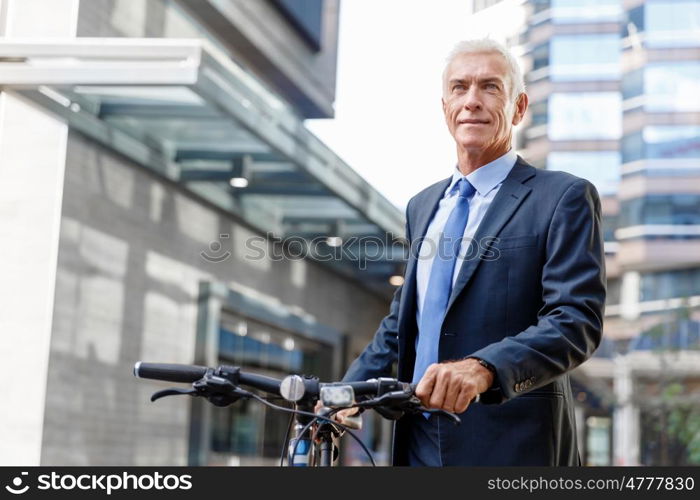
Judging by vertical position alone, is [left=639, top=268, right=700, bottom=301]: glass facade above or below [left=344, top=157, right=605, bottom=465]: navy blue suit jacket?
above

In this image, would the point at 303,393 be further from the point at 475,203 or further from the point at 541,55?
the point at 541,55

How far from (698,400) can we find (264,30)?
10.3 meters

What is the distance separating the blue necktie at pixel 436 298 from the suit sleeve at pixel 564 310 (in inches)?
9.3

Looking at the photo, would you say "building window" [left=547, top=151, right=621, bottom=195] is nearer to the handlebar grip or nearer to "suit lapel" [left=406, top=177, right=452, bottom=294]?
"suit lapel" [left=406, top=177, right=452, bottom=294]

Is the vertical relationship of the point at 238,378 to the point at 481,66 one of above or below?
below

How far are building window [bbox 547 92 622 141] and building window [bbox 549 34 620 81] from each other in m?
0.37

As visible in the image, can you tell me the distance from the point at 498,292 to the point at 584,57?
19.9 metres

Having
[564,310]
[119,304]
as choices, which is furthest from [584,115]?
[564,310]

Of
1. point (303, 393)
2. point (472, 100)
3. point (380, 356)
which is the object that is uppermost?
point (472, 100)

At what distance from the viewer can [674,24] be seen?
2066cm

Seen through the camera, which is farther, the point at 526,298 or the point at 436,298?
the point at 436,298

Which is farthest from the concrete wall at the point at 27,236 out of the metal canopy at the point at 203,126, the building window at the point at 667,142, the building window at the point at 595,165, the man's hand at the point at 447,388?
the building window at the point at 667,142

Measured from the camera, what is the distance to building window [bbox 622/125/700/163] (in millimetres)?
20312

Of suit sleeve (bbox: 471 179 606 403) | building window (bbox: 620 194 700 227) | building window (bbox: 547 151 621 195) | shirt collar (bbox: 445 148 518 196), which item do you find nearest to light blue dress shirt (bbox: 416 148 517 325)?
shirt collar (bbox: 445 148 518 196)
